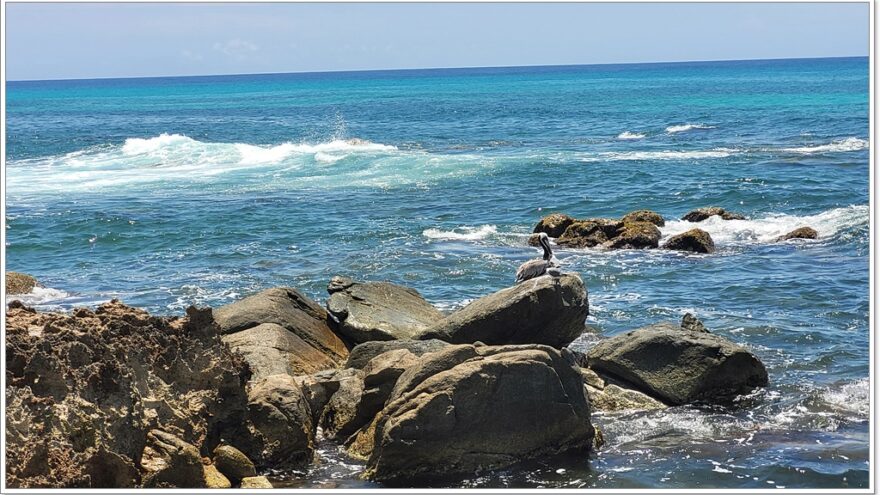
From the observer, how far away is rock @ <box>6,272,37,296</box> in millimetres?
23359

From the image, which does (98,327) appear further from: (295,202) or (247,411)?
(295,202)

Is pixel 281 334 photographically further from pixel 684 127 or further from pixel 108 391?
pixel 684 127

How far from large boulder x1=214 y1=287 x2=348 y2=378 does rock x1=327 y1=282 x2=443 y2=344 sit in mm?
384

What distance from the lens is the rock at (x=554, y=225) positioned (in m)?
29.1

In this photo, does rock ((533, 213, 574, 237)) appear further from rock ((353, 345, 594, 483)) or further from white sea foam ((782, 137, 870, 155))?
white sea foam ((782, 137, 870, 155))

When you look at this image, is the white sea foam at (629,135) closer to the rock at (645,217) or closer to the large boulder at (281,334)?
the rock at (645,217)

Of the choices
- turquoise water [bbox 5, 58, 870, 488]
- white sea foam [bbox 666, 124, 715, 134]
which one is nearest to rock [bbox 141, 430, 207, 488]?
turquoise water [bbox 5, 58, 870, 488]

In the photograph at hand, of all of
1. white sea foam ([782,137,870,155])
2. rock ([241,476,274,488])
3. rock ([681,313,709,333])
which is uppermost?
rock ([681,313,709,333])

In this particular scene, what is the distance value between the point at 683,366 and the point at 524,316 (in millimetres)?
2466

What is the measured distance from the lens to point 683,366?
1530 cm

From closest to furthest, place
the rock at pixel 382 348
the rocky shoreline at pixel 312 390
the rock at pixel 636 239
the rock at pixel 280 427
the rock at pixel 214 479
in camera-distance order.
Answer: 1. the rocky shoreline at pixel 312 390
2. the rock at pixel 214 479
3. the rock at pixel 280 427
4. the rock at pixel 382 348
5. the rock at pixel 636 239

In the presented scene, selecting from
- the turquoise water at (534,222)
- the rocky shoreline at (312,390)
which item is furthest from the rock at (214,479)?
the turquoise water at (534,222)

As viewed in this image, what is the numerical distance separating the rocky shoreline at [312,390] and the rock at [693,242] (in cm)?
1024

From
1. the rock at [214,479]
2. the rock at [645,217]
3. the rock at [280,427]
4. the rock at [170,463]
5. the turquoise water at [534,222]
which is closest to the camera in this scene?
the rock at [170,463]
